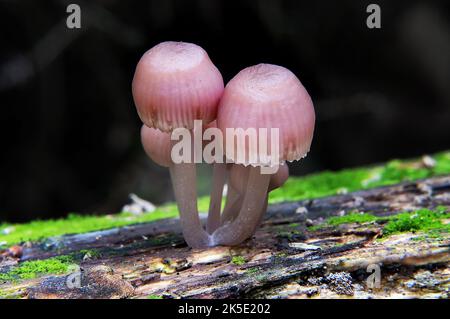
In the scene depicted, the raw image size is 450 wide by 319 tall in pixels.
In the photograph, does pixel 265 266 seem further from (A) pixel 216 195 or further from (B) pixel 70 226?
(B) pixel 70 226

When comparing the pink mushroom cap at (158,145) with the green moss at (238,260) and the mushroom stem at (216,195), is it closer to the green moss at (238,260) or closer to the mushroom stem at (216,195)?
the mushroom stem at (216,195)

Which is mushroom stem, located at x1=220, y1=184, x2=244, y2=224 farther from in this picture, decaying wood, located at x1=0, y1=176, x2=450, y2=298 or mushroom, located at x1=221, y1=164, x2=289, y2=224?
decaying wood, located at x1=0, y1=176, x2=450, y2=298

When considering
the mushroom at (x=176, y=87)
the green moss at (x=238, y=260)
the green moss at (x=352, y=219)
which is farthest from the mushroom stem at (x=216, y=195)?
the green moss at (x=352, y=219)

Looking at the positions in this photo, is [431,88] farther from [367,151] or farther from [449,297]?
[449,297]

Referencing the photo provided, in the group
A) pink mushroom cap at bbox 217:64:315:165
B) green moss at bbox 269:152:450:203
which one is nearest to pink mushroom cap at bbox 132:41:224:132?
pink mushroom cap at bbox 217:64:315:165

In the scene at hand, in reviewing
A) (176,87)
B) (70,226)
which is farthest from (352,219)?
(70,226)
